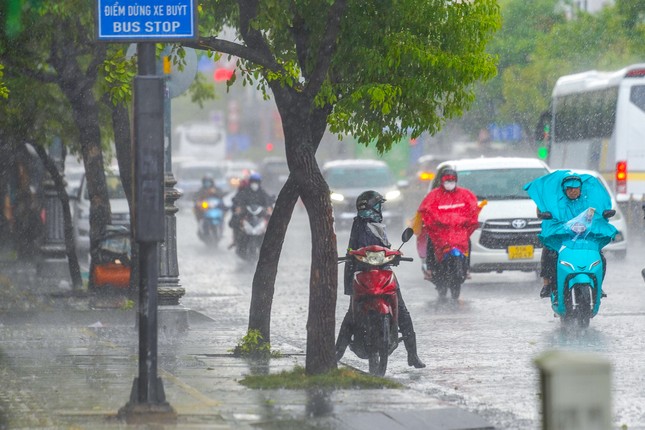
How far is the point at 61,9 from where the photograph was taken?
16875 millimetres

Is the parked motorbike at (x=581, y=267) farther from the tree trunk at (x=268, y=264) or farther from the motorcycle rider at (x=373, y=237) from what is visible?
the tree trunk at (x=268, y=264)

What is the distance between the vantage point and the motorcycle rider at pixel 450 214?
766 inches

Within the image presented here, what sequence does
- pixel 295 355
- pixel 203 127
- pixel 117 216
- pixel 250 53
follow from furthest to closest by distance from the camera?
pixel 203 127 < pixel 117 216 < pixel 295 355 < pixel 250 53

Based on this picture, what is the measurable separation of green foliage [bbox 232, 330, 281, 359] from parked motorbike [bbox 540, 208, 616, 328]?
3811mm

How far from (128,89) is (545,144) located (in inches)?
1015

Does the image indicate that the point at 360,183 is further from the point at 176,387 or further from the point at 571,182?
the point at 176,387

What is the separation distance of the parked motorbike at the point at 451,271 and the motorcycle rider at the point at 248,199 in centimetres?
952

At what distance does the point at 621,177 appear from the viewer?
3334cm

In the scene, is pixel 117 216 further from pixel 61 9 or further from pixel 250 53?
pixel 250 53

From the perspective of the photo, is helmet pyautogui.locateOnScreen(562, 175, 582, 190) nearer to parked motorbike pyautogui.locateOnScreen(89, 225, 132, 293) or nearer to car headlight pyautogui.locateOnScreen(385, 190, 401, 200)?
parked motorbike pyautogui.locateOnScreen(89, 225, 132, 293)

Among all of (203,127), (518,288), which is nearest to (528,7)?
(518,288)

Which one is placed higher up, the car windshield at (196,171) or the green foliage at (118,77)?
the green foliage at (118,77)

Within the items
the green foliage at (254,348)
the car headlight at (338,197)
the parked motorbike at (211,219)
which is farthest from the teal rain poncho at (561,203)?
A: the parked motorbike at (211,219)

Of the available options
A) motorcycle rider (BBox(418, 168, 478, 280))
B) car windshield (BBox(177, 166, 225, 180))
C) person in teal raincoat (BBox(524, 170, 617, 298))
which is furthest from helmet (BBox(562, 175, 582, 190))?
car windshield (BBox(177, 166, 225, 180))
